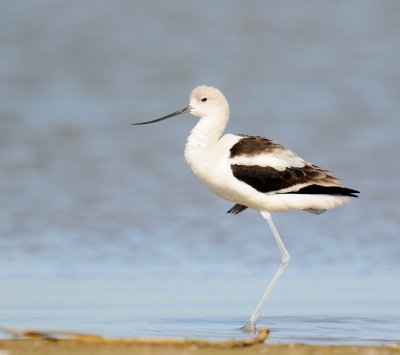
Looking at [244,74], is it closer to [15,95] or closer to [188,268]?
[15,95]

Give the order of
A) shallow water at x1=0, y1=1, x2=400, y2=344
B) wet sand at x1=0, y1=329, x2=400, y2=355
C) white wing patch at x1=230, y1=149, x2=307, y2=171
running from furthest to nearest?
shallow water at x1=0, y1=1, x2=400, y2=344 → white wing patch at x1=230, y1=149, x2=307, y2=171 → wet sand at x1=0, y1=329, x2=400, y2=355

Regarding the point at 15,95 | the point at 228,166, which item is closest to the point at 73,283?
the point at 228,166

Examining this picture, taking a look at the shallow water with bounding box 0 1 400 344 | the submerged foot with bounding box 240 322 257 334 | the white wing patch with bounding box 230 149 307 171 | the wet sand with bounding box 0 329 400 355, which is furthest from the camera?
the shallow water with bounding box 0 1 400 344

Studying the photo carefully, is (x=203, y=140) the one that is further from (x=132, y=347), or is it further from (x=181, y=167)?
(x=181, y=167)

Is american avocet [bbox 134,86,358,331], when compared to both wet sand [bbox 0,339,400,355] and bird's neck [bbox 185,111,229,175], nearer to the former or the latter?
bird's neck [bbox 185,111,229,175]

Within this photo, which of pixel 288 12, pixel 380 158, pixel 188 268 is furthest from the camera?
pixel 288 12

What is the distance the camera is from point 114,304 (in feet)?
27.0

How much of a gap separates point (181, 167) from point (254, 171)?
5.33m

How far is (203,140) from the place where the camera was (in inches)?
317

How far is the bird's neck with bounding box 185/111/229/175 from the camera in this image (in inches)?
313

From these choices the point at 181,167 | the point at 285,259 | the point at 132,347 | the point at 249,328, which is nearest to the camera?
the point at 132,347

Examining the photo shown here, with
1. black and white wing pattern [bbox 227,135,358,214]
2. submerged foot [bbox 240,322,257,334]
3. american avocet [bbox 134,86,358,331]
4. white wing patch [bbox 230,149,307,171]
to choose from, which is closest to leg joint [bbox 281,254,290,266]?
american avocet [bbox 134,86,358,331]

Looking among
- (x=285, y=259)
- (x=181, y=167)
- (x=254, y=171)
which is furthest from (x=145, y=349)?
(x=181, y=167)

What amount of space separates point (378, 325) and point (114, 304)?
1714 millimetres
